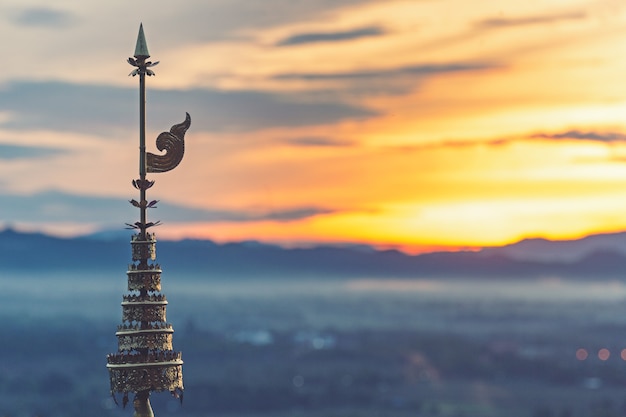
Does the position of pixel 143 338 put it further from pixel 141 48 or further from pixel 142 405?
pixel 141 48

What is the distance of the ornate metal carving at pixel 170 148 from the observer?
191ft

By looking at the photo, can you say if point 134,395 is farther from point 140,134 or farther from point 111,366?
point 140,134

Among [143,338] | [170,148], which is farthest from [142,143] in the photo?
[143,338]

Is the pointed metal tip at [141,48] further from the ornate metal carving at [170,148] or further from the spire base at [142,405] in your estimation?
the spire base at [142,405]

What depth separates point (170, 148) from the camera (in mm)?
58438

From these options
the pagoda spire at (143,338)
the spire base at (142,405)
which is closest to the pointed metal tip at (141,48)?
the pagoda spire at (143,338)

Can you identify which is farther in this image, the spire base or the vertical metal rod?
the vertical metal rod

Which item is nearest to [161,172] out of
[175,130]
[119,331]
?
[175,130]

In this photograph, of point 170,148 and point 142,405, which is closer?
point 142,405

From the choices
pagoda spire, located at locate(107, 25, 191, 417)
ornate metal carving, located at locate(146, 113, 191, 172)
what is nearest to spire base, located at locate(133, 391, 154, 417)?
pagoda spire, located at locate(107, 25, 191, 417)

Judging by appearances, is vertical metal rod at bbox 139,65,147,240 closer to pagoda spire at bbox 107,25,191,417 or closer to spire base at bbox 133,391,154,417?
pagoda spire at bbox 107,25,191,417

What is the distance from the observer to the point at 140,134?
189ft

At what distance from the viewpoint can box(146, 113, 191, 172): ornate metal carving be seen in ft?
191

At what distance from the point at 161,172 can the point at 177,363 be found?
6094 mm
